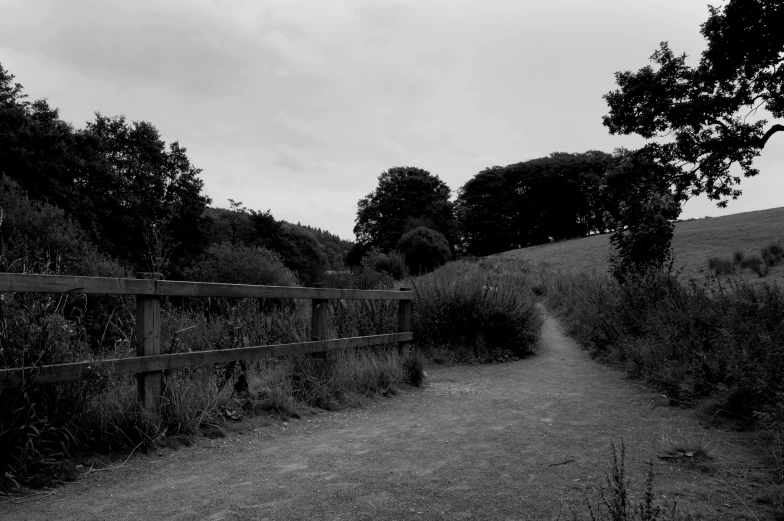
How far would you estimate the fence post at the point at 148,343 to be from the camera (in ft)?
14.9

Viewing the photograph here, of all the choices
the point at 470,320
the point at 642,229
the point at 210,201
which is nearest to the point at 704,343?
the point at 470,320

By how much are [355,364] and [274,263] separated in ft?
56.4

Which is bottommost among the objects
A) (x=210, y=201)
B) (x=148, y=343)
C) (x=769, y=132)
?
(x=148, y=343)

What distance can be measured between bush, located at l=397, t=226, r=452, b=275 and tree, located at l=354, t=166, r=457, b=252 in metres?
24.6

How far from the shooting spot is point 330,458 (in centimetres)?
430

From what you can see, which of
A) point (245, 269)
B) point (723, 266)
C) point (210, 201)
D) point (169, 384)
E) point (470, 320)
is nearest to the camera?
point (169, 384)

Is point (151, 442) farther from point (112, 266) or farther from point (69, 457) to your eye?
point (112, 266)

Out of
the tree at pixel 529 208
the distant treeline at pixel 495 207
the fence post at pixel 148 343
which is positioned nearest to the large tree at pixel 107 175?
the fence post at pixel 148 343

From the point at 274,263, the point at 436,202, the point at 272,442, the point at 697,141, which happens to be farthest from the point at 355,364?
the point at 436,202

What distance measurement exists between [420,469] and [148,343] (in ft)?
8.28

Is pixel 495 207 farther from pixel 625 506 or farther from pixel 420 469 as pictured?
pixel 625 506

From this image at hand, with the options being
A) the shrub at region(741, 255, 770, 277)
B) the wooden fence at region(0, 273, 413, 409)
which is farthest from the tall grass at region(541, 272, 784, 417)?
the shrub at region(741, 255, 770, 277)

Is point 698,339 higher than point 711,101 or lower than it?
lower

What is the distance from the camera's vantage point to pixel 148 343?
4.60m
